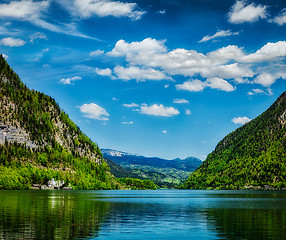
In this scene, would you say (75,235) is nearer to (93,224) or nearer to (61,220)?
(93,224)

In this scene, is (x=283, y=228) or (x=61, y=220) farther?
(x=61, y=220)

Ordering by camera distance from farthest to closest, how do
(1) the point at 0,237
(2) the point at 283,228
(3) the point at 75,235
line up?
(2) the point at 283,228
(3) the point at 75,235
(1) the point at 0,237

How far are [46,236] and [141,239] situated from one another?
11.0m

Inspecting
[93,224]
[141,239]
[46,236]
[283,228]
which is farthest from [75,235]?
[283,228]

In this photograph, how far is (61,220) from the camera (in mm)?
59531

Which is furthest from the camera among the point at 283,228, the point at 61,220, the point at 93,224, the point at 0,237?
the point at 61,220

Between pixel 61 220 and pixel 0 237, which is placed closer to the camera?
pixel 0 237

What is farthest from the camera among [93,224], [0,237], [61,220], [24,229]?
[61,220]

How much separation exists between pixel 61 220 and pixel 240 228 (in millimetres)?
27884

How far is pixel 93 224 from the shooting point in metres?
55.5

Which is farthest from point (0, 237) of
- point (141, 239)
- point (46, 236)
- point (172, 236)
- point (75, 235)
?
point (172, 236)

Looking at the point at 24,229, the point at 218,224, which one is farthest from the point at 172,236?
the point at 24,229

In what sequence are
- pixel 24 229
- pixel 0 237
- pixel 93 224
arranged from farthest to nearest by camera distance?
pixel 93 224
pixel 24 229
pixel 0 237

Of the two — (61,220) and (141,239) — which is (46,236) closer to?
(141,239)
